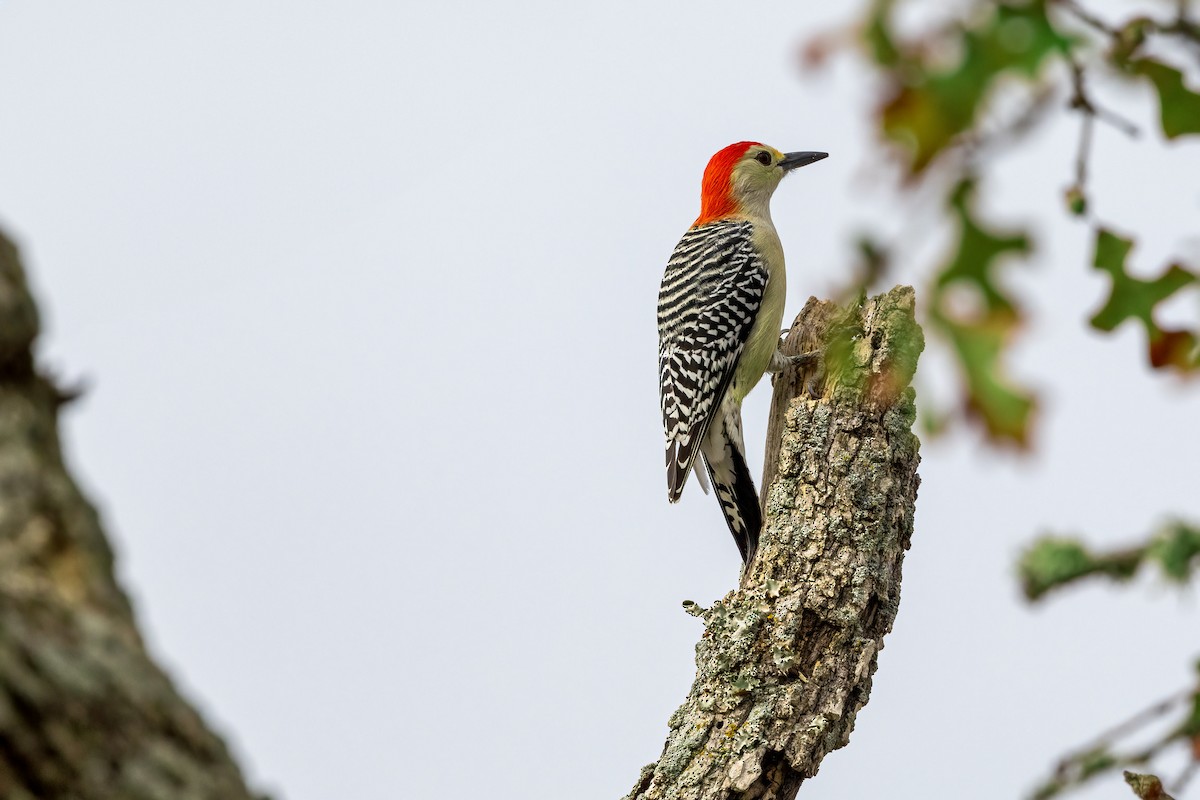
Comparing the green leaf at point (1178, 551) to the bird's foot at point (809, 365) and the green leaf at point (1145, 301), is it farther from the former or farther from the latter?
the bird's foot at point (809, 365)

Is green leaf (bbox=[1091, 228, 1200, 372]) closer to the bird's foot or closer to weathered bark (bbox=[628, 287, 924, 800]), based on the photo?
weathered bark (bbox=[628, 287, 924, 800])

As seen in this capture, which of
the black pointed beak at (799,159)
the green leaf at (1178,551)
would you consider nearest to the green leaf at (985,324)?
the green leaf at (1178,551)

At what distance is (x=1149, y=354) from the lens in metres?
2.27

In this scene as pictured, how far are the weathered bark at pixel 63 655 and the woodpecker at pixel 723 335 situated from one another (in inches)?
208

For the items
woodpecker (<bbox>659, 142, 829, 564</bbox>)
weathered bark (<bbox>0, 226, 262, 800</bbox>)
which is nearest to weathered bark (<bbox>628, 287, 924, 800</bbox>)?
woodpecker (<bbox>659, 142, 829, 564</bbox>)

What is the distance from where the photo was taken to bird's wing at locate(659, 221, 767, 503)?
27.2ft

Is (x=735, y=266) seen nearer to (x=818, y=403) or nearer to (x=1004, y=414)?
(x=818, y=403)

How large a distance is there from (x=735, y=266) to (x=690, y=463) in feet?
5.17

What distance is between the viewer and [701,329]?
870 centimetres

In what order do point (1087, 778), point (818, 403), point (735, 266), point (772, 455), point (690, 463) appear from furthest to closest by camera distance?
point (735, 266) < point (690, 463) < point (772, 455) < point (818, 403) < point (1087, 778)

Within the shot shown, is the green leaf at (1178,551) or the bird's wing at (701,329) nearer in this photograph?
the green leaf at (1178,551)

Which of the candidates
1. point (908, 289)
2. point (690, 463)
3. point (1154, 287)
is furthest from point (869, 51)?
point (690, 463)

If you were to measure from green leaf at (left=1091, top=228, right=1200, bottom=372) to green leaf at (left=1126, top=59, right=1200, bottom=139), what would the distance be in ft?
0.61

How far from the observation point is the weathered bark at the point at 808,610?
16.6 feet
